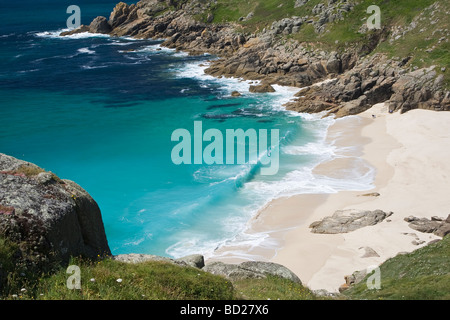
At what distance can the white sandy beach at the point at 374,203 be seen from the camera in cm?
2845

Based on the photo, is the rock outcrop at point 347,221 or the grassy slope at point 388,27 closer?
the rock outcrop at point 347,221

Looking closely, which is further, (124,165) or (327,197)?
(124,165)

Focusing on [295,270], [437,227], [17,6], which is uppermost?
[17,6]

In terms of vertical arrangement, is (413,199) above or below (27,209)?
below

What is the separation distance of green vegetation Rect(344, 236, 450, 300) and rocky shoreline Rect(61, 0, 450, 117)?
3720cm

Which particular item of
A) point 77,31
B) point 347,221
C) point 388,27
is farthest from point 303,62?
point 77,31

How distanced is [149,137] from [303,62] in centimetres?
3408

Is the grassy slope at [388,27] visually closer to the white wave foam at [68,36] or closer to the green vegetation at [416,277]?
the green vegetation at [416,277]

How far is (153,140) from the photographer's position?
53688 millimetres

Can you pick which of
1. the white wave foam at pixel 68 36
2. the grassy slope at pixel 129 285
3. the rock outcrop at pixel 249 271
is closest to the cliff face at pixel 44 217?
the grassy slope at pixel 129 285

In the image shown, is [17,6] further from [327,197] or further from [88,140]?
[327,197]

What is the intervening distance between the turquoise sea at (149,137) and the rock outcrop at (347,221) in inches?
181

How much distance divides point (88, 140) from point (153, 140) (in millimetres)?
8342
